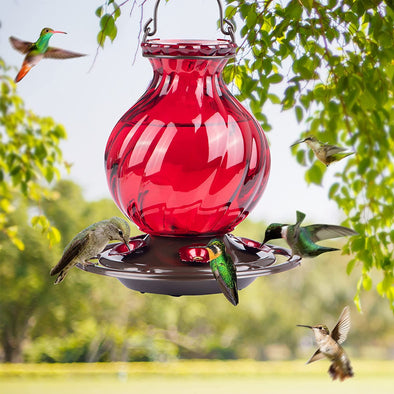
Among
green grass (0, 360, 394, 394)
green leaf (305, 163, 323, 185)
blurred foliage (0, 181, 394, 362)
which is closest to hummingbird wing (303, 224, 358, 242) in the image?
green leaf (305, 163, 323, 185)

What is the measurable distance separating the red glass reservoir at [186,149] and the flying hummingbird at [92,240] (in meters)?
0.05

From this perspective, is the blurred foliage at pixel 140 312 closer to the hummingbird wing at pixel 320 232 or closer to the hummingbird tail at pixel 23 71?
the hummingbird tail at pixel 23 71

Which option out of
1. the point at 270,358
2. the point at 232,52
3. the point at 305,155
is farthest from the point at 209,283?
the point at 270,358

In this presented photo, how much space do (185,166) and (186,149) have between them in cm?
2

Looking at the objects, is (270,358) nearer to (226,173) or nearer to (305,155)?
(305,155)

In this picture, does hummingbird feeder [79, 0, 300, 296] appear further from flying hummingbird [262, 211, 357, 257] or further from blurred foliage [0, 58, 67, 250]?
blurred foliage [0, 58, 67, 250]

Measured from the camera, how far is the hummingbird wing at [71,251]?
2.62 feet

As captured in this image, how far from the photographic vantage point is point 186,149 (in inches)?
30.7

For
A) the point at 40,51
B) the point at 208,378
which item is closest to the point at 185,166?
the point at 40,51

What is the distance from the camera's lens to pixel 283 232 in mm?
823

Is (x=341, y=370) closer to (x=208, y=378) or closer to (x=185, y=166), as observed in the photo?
(x=185, y=166)

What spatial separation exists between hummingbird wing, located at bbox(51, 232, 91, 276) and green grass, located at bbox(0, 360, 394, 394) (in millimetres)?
8006

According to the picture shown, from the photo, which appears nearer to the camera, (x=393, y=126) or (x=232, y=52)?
(x=232, y=52)

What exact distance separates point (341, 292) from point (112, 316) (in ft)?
11.0
